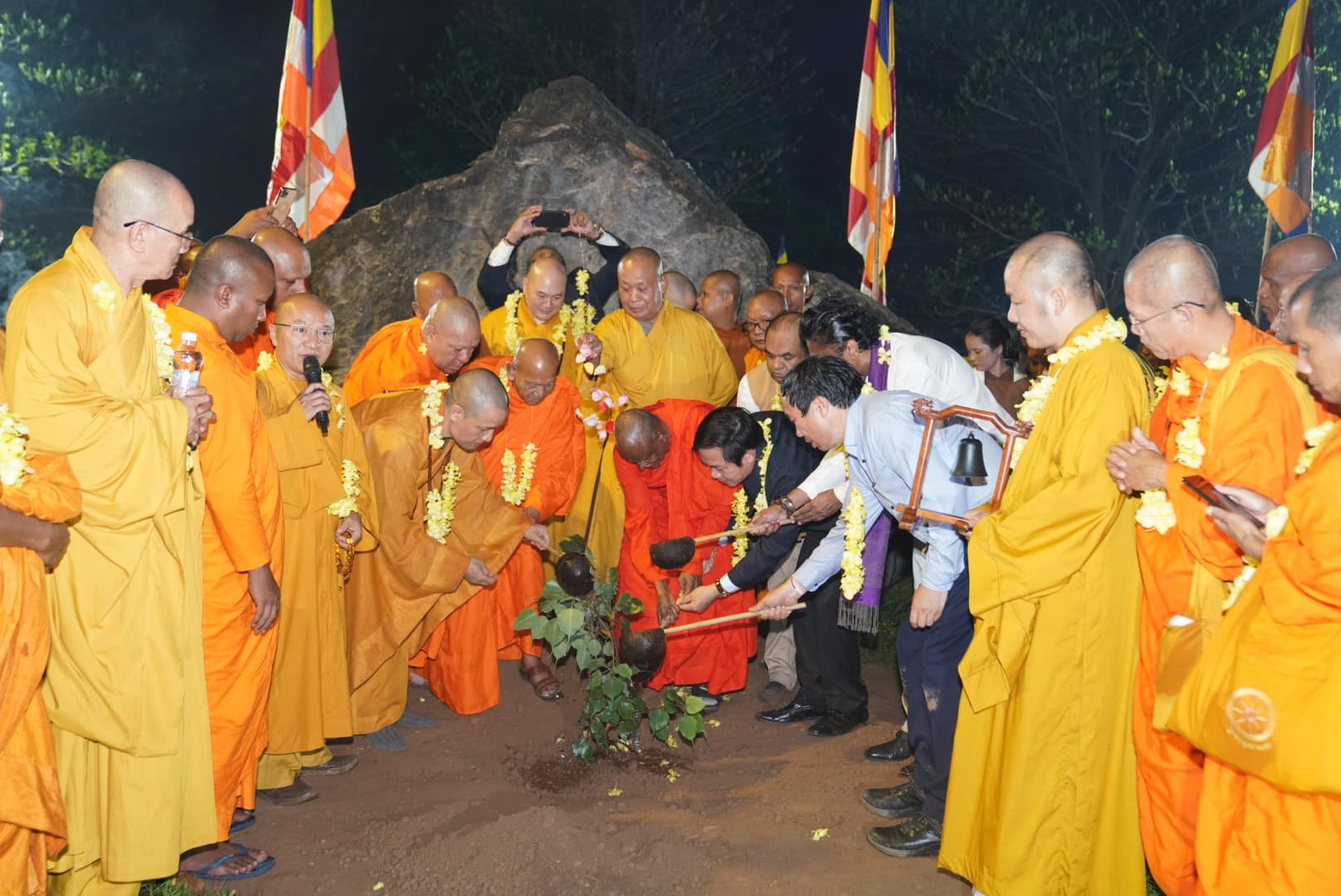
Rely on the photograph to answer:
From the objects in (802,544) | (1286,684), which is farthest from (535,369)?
(1286,684)

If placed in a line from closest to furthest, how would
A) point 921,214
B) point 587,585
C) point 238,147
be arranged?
point 587,585 → point 238,147 → point 921,214

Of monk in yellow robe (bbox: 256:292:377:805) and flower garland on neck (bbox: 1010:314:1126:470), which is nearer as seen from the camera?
flower garland on neck (bbox: 1010:314:1126:470)

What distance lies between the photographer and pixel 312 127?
9.00 meters

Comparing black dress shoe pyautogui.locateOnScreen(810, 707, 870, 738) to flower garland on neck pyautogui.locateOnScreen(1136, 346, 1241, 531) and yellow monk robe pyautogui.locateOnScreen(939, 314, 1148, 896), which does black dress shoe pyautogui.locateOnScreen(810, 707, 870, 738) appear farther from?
flower garland on neck pyautogui.locateOnScreen(1136, 346, 1241, 531)

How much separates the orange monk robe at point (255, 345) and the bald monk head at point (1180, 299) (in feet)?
12.6

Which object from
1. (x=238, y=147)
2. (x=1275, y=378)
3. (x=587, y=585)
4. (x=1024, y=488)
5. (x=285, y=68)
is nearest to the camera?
(x=1275, y=378)

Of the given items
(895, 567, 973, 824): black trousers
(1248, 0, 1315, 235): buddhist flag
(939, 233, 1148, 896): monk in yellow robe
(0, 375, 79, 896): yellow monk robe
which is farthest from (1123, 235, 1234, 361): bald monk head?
(1248, 0, 1315, 235): buddhist flag

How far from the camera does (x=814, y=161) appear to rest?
21672mm

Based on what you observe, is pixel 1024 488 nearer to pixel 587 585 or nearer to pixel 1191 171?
pixel 587 585

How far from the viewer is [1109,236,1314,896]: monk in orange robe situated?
335 cm

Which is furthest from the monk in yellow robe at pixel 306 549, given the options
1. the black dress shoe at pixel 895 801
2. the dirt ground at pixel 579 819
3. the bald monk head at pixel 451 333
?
the black dress shoe at pixel 895 801

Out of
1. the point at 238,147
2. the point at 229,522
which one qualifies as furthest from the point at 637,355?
the point at 238,147

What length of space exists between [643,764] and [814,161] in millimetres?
18150

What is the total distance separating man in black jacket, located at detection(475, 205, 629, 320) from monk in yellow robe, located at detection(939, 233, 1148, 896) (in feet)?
15.3
